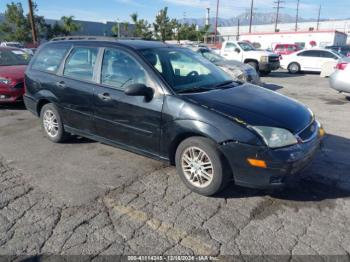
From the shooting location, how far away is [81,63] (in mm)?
4840

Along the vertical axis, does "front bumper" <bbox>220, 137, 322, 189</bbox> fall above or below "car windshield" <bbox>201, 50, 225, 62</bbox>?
below

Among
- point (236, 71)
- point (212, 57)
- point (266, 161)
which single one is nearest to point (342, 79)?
point (236, 71)

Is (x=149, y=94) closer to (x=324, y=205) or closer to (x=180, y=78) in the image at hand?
(x=180, y=78)

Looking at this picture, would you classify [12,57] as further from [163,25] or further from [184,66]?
[163,25]

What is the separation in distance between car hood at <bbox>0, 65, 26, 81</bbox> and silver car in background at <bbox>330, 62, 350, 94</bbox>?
8.51 m

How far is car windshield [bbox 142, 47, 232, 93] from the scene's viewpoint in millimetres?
4023

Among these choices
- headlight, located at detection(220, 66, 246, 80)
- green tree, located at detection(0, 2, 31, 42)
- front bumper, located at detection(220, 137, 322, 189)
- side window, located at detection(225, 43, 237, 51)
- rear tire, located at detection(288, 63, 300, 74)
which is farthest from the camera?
green tree, located at detection(0, 2, 31, 42)

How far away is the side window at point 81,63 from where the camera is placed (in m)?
4.64

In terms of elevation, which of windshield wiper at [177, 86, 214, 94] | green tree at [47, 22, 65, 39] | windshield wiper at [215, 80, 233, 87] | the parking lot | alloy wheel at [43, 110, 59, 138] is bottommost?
the parking lot

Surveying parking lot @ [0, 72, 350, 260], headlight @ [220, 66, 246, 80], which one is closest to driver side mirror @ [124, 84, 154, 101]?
parking lot @ [0, 72, 350, 260]

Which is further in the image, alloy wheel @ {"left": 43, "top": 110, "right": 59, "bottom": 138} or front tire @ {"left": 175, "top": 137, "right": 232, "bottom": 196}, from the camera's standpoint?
alloy wheel @ {"left": 43, "top": 110, "right": 59, "bottom": 138}

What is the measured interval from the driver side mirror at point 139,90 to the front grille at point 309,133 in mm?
1756

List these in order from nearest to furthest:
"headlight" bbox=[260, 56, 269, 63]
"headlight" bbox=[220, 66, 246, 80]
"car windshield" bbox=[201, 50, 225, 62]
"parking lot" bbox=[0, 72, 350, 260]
A: "parking lot" bbox=[0, 72, 350, 260], "headlight" bbox=[220, 66, 246, 80], "car windshield" bbox=[201, 50, 225, 62], "headlight" bbox=[260, 56, 269, 63]

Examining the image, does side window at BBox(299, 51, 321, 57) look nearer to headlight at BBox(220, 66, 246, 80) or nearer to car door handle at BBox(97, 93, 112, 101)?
headlight at BBox(220, 66, 246, 80)
